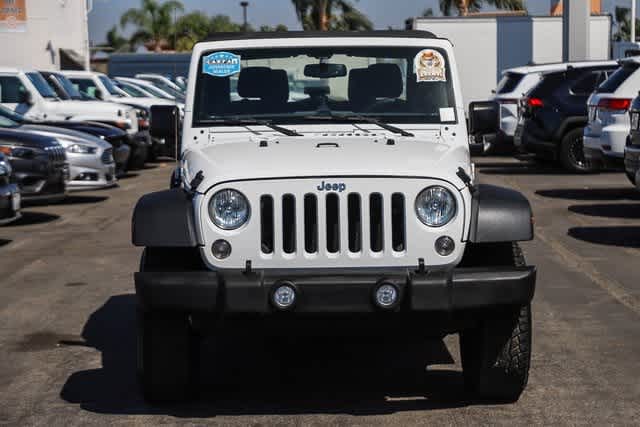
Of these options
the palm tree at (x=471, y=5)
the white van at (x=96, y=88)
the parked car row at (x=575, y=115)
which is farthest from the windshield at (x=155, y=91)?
the palm tree at (x=471, y=5)

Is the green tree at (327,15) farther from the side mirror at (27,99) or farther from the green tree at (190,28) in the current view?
the side mirror at (27,99)

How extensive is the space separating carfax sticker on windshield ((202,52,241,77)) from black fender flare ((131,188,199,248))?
1688 mm

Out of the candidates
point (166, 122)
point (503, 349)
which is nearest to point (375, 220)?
point (503, 349)

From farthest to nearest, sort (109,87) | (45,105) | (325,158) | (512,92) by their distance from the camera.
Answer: (109,87) → (512,92) → (45,105) → (325,158)

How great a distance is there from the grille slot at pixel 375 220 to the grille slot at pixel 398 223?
6 centimetres

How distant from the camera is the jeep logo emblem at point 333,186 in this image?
18.8 ft

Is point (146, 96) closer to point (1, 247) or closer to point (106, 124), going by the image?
point (106, 124)

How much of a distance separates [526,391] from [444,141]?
141 cm

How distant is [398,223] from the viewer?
5820 mm

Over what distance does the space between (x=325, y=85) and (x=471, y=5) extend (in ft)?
165

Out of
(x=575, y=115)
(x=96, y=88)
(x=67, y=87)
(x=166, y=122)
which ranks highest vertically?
(x=166, y=122)

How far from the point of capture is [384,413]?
612 centimetres

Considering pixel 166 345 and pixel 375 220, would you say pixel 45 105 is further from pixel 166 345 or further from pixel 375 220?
pixel 375 220

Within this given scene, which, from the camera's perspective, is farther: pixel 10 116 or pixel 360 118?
pixel 10 116
